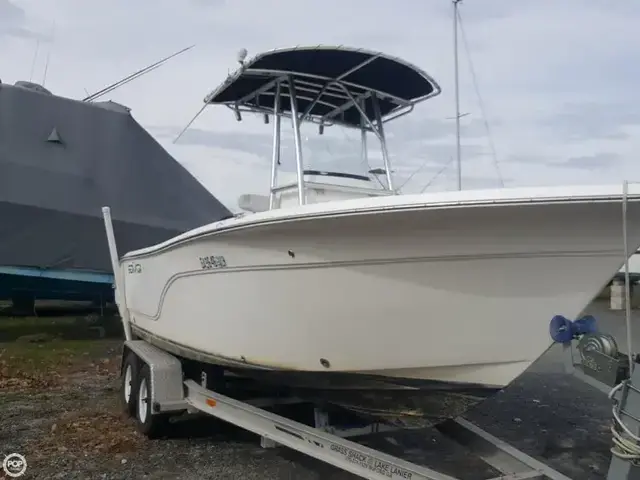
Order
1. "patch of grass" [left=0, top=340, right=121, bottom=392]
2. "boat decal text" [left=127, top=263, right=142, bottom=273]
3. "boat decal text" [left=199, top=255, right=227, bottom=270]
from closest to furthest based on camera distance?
"boat decal text" [left=199, top=255, right=227, bottom=270], "boat decal text" [left=127, top=263, right=142, bottom=273], "patch of grass" [left=0, top=340, right=121, bottom=392]

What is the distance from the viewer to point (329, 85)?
478 centimetres

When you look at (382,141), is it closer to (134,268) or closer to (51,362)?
(134,268)

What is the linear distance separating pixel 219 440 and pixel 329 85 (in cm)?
290

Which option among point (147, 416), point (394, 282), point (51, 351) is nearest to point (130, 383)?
point (147, 416)

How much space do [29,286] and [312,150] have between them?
7.36 metres

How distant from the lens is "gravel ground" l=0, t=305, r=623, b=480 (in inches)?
169

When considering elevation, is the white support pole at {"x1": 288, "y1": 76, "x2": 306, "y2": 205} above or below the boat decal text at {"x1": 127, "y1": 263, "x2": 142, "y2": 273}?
above

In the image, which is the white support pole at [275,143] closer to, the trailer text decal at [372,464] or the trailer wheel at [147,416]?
the trailer wheel at [147,416]

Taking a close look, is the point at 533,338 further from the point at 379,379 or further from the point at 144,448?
the point at 144,448

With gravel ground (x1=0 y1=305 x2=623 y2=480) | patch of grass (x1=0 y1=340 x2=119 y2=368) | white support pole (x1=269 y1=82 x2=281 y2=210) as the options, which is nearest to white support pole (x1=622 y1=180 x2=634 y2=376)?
gravel ground (x1=0 y1=305 x2=623 y2=480)

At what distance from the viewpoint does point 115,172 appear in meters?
10.1

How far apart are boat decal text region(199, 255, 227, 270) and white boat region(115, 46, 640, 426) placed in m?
0.01

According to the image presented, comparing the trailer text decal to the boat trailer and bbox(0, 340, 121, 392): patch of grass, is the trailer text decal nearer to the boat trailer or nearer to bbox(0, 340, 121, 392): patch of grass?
the boat trailer

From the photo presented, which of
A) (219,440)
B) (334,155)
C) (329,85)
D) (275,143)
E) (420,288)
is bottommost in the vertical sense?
(219,440)
